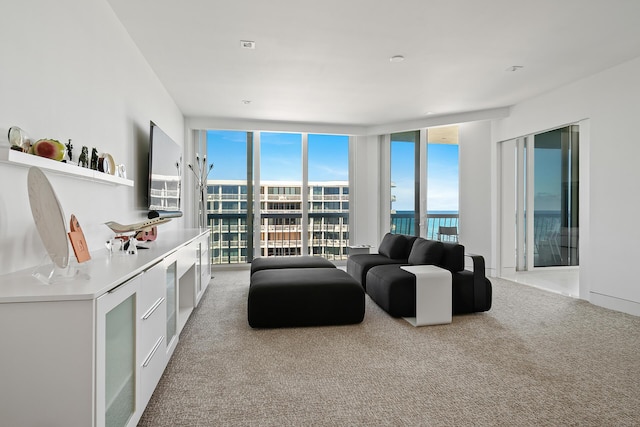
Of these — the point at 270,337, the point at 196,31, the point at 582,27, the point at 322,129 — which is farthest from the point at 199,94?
the point at 582,27

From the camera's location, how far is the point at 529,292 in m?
4.50

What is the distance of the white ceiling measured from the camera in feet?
8.73

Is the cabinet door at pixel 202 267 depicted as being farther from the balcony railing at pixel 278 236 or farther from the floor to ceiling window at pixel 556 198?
the floor to ceiling window at pixel 556 198

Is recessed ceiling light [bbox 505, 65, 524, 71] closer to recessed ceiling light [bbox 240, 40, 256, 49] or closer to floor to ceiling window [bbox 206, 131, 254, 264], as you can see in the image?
recessed ceiling light [bbox 240, 40, 256, 49]

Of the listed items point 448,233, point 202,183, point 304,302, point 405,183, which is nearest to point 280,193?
point 202,183

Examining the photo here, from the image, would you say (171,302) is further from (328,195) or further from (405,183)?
(405,183)

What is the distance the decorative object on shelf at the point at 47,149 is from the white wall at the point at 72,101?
11cm

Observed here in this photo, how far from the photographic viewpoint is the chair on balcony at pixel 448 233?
6145 millimetres

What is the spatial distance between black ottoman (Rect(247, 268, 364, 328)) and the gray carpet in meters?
0.09

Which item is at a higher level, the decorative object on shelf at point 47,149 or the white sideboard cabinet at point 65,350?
the decorative object on shelf at point 47,149

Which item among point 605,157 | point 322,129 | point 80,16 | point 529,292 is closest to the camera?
point 80,16

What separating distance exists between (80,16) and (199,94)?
2.53 metres

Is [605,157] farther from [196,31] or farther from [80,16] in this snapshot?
[80,16]

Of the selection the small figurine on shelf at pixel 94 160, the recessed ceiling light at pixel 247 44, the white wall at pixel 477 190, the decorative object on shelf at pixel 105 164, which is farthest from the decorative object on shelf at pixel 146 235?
the white wall at pixel 477 190
